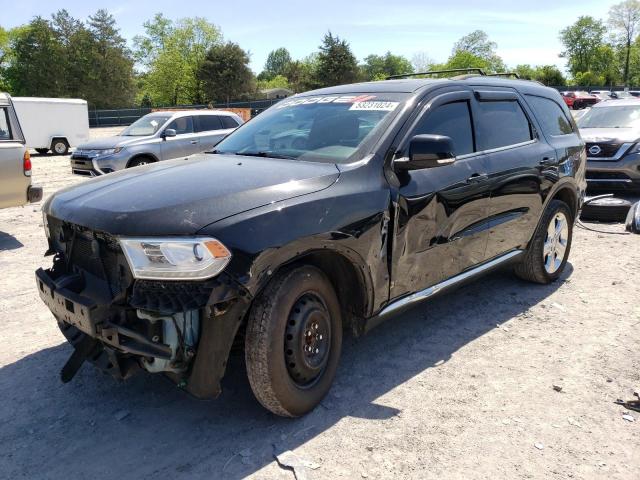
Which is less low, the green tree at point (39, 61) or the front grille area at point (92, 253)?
the green tree at point (39, 61)

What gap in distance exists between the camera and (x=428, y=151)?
3.18 metres

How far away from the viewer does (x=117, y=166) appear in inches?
451

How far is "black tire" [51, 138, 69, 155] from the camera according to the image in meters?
21.2

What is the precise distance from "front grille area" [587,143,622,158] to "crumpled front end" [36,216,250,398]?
28.7 feet

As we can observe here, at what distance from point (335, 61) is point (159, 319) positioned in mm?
67617

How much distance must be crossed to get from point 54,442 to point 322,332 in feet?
5.01

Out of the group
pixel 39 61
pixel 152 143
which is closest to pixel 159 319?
pixel 152 143

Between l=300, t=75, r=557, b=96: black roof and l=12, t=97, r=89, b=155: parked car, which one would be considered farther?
l=12, t=97, r=89, b=155: parked car

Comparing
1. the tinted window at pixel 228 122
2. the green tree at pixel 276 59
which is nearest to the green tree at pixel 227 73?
the tinted window at pixel 228 122

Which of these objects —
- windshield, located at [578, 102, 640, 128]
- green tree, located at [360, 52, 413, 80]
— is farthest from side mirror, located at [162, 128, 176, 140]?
green tree, located at [360, 52, 413, 80]

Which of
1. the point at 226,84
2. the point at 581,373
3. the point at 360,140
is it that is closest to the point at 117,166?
the point at 360,140

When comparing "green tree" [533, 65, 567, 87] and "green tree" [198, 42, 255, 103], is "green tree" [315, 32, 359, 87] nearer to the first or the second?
"green tree" [198, 42, 255, 103]

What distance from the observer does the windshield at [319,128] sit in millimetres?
3432

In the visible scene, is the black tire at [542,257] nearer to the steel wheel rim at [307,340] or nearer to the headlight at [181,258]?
the steel wheel rim at [307,340]
